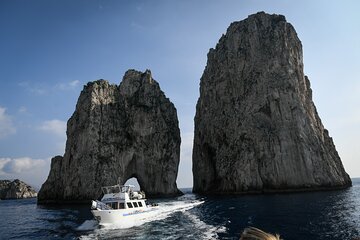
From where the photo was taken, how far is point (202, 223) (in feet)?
→ 124

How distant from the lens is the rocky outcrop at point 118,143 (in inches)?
3290

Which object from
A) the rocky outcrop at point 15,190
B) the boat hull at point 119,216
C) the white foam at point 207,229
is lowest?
the white foam at point 207,229

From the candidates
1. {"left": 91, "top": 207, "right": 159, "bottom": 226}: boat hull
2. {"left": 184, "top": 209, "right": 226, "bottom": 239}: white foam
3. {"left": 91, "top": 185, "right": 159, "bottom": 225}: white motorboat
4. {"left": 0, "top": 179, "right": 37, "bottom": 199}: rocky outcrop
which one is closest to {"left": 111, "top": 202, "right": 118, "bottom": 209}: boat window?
{"left": 91, "top": 185, "right": 159, "bottom": 225}: white motorboat

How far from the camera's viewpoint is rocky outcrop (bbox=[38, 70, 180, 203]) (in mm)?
83562

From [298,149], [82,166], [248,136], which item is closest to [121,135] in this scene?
[82,166]

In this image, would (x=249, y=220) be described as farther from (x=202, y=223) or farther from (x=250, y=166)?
(x=250, y=166)

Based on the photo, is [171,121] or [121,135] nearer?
[121,135]

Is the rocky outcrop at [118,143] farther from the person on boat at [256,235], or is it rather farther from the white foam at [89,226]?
the person on boat at [256,235]

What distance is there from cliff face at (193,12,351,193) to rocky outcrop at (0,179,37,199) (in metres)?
102

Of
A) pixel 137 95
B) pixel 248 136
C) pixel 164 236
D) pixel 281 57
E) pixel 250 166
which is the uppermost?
pixel 281 57

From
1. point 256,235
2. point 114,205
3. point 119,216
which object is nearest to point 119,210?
point 119,216

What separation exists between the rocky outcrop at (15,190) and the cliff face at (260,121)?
102 metres

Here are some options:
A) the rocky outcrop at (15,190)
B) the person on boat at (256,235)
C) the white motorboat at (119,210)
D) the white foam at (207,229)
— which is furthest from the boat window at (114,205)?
the rocky outcrop at (15,190)

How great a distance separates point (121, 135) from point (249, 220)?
61.3 meters
